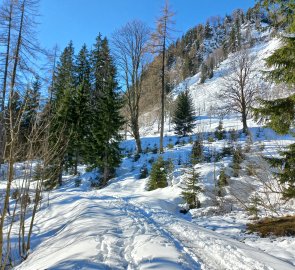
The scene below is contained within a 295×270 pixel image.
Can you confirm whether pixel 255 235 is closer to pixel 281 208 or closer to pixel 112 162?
pixel 281 208

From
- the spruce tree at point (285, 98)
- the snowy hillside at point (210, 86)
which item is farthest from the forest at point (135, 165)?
the snowy hillside at point (210, 86)

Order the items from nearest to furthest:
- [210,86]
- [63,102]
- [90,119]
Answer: [63,102]
[90,119]
[210,86]

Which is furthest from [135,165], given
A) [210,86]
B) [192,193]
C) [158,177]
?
[210,86]

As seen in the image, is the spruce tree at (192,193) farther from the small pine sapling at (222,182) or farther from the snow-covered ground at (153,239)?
the small pine sapling at (222,182)

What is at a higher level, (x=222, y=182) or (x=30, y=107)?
(x=30, y=107)

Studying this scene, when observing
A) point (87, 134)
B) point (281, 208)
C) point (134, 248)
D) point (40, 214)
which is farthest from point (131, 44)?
point (134, 248)

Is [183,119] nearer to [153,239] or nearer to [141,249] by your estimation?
[153,239]

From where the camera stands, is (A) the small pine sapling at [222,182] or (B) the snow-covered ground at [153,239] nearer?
(B) the snow-covered ground at [153,239]

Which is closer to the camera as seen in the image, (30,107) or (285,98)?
(30,107)

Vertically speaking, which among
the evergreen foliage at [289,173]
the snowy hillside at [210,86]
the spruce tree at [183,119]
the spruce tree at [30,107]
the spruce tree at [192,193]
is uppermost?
the snowy hillside at [210,86]

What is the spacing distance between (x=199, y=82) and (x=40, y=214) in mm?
75830

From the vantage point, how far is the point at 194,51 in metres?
102

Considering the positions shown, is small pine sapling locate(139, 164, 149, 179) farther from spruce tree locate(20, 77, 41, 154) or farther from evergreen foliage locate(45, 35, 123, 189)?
spruce tree locate(20, 77, 41, 154)

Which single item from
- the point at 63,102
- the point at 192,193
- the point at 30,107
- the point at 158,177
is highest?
the point at 63,102
